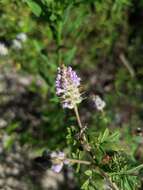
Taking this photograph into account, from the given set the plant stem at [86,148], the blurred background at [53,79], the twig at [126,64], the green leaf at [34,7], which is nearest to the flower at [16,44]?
the blurred background at [53,79]

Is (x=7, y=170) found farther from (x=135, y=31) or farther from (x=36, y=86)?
(x=135, y=31)

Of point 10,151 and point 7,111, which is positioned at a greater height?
point 7,111

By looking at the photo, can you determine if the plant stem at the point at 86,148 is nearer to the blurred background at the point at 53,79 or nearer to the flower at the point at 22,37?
the blurred background at the point at 53,79

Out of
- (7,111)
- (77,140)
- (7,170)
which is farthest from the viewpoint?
(7,111)

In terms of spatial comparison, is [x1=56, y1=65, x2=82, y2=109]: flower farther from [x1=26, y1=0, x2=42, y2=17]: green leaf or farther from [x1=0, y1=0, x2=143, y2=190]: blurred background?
[x1=0, y1=0, x2=143, y2=190]: blurred background

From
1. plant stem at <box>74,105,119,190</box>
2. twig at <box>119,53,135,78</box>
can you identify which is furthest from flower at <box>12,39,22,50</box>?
plant stem at <box>74,105,119,190</box>

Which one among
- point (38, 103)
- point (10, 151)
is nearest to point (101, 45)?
point (38, 103)
